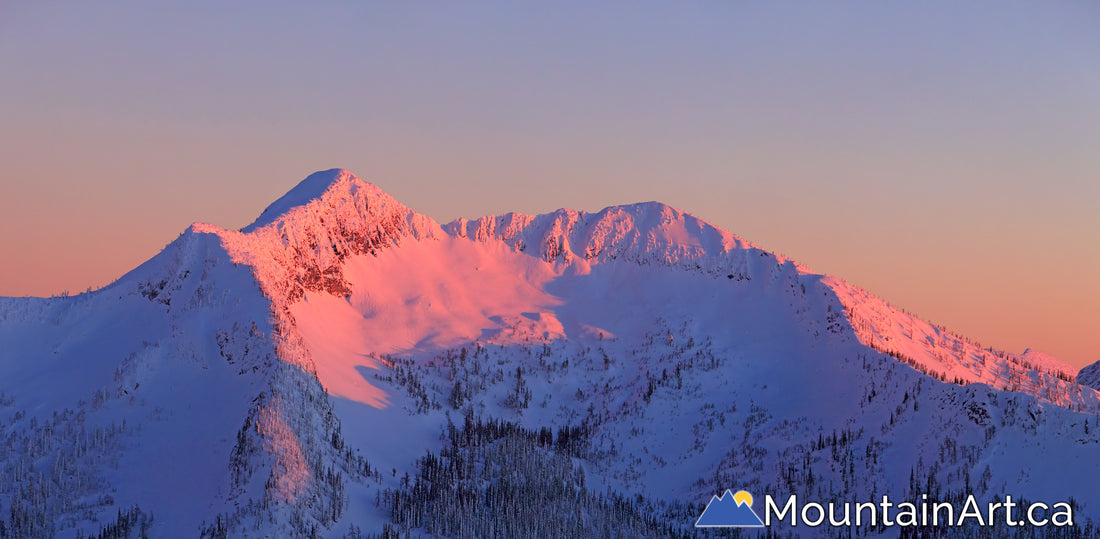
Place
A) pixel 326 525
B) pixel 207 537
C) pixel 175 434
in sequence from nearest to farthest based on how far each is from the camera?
1. pixel 207 537
2. pixel 326 525
3. pixel 175 434

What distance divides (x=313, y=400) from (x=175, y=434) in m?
22.1

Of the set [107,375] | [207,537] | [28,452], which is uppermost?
[107,375]

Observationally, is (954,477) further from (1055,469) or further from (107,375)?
(107,375)

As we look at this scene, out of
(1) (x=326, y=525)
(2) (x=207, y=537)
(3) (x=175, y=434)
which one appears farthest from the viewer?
(3) (x=175, y=434)

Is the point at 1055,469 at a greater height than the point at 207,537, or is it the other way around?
the point at 1055,469

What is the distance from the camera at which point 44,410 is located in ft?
632

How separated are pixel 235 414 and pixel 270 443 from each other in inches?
461

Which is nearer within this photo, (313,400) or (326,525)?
(326,525)

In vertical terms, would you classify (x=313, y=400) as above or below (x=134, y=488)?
above

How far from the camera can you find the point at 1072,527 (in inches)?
7180

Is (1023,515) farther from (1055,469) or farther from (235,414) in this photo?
(235,414)

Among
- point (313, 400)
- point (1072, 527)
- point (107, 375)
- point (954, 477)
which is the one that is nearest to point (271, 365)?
point (313, 400)

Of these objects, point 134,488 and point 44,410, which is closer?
point 134,488

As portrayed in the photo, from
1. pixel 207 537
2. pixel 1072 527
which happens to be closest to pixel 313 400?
pixel 207 537
